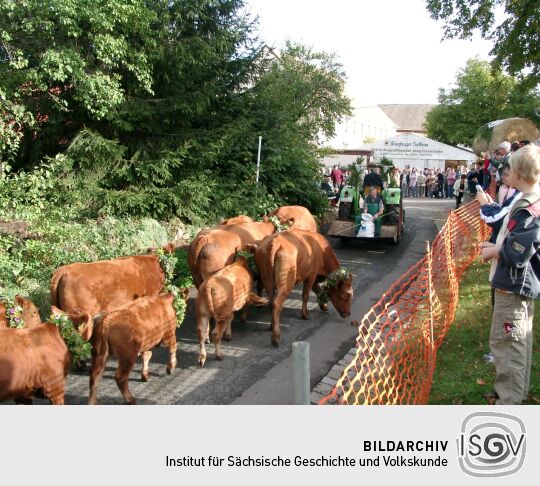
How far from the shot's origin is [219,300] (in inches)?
219

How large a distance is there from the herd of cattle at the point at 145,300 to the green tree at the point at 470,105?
42777 millimetres

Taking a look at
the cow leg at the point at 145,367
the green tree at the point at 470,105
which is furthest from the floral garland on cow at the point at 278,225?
the green tree at the point at 470,105

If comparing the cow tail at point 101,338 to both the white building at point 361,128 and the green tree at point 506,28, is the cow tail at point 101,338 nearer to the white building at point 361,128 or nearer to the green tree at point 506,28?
the green tree at point 506,28

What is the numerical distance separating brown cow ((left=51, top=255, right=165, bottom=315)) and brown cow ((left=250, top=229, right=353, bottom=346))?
1.40 m

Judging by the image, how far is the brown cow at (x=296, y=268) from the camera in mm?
6422

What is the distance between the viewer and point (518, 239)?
3.55 m

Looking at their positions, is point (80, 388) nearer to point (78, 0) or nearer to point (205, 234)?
point (205, 234)

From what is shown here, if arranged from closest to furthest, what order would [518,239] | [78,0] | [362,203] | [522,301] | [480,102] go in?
[518,239]
[522,301]
[78,0]
[362,203]
[480,102]

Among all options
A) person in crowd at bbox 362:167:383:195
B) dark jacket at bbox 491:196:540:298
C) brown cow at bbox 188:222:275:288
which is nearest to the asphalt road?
brown cow at bbox 188:222:275:288

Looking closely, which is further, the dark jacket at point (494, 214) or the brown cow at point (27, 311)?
the brown cow at point (27, 311)

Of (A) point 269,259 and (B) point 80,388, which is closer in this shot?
(B) point 80,388

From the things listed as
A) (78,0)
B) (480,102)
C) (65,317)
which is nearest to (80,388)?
(65,317)

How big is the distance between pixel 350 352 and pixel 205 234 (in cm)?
250
